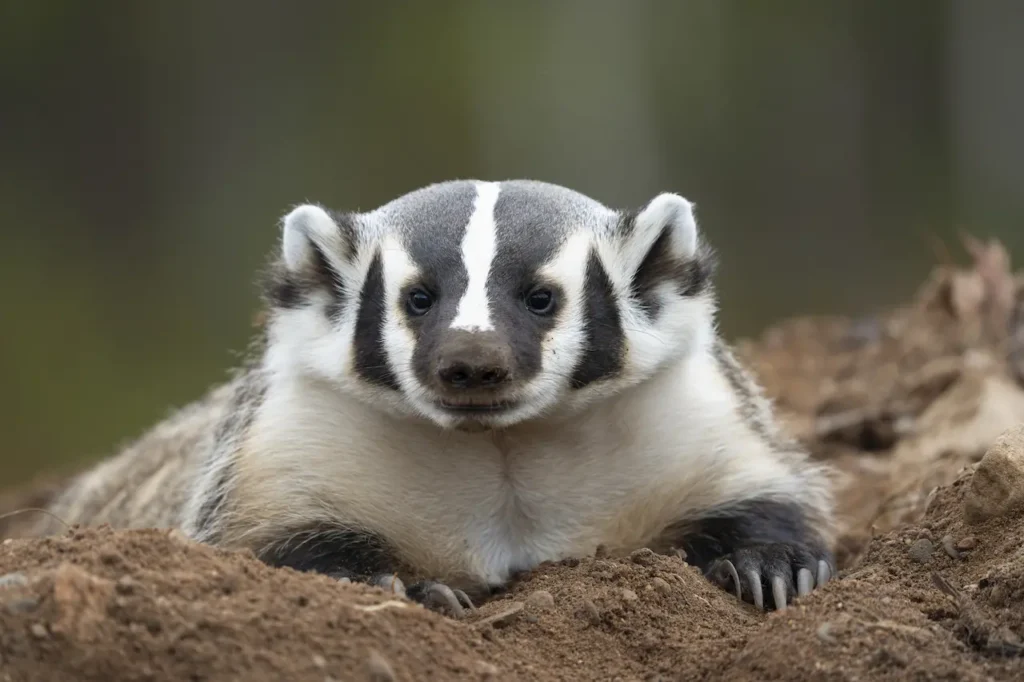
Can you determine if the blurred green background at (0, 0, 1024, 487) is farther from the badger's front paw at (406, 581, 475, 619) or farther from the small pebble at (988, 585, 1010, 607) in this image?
the small pebble at (988, 585, 1010, 607)

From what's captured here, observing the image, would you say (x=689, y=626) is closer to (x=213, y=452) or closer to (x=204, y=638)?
(x=204, y=638)

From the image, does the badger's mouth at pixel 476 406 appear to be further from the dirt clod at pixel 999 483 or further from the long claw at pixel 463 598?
the dirt clod at pixel 999 483

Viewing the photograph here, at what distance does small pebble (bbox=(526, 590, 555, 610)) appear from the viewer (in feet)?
9.46

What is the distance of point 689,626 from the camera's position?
2.91 meters

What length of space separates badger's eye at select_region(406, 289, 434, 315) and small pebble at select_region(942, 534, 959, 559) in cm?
123

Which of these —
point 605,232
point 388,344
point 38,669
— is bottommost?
point 38,669

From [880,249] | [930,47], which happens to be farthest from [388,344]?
[930,47]

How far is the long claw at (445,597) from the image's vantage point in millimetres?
2990

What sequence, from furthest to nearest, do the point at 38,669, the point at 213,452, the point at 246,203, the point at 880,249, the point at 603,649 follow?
the point at 880,249 < the point at 246,203 < the point at 213,452 < the point at 603,649 < the point at 38,669

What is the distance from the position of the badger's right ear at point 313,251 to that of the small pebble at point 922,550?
1502 millimetres

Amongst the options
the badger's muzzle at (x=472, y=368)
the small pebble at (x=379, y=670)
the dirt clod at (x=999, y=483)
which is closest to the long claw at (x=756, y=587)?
the dirt clod at (x=999, y=483)

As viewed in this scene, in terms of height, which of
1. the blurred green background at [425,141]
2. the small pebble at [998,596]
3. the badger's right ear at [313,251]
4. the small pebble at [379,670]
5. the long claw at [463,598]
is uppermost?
the blurred green background at [425,141]

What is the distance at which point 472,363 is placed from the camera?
9.70 feet

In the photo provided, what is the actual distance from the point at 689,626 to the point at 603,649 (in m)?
0.22
